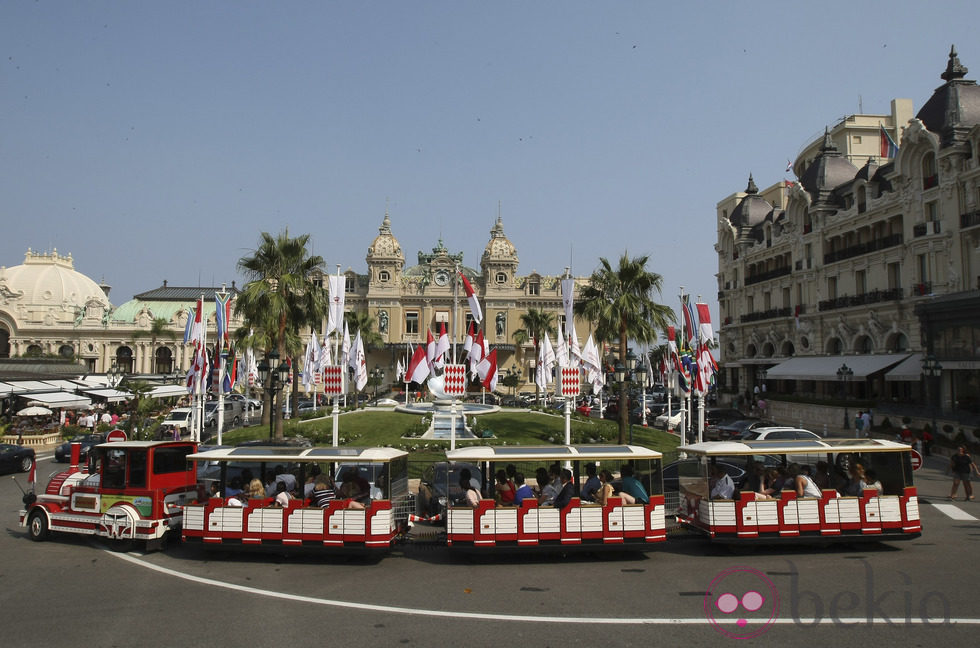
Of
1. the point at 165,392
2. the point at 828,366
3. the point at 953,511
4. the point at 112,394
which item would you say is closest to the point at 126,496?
the point at 953,511

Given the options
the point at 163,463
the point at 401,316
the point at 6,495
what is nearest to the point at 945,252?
the point at 163,463

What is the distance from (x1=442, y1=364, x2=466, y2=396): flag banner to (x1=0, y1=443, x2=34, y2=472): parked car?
1572 cm

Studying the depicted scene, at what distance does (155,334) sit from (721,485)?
96398 mm

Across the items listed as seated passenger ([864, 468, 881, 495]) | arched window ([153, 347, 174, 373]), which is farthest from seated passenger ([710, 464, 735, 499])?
arched window ([153, 347, 174, 373])

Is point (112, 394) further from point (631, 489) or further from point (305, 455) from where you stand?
point (631, 489)

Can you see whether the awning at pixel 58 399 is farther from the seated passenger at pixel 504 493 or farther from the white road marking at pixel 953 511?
the white road marking at pixel 953 511

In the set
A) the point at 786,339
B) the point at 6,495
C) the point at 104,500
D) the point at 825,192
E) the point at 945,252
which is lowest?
the point at 6,495

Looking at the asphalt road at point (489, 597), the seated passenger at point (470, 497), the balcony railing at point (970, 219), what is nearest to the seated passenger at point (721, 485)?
the asphalt road at point (489, 597)

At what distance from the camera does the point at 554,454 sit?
12031 mm

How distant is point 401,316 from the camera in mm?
86125

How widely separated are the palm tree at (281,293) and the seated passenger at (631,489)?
1875cm

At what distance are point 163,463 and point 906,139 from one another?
139ft

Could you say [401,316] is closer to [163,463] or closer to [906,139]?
[906,139]

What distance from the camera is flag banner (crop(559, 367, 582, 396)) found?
22219 mm
